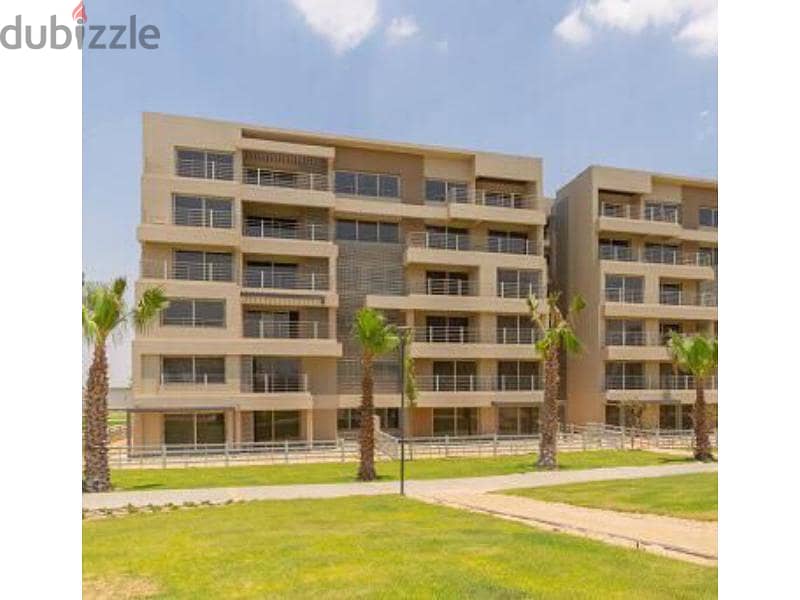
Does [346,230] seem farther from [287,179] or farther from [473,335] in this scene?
[473,335]

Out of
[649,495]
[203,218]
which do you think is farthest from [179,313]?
[649,495]

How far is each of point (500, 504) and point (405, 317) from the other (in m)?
15.2

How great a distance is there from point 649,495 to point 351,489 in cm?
585

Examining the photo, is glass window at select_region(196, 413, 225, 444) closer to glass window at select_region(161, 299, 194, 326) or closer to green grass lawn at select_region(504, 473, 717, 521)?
glass window at select_region(161, 299, 194, 326)

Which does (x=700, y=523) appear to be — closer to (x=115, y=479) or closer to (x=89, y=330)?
(x=89, y=330)

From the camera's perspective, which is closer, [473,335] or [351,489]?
[351,489]

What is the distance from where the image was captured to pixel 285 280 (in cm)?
2452

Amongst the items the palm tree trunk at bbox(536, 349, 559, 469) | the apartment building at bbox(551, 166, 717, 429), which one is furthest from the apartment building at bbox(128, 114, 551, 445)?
the palm tree trunk at bbox(536, 349, 559, 469)

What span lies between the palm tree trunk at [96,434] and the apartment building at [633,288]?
20.6 m

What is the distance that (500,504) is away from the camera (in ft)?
36.9

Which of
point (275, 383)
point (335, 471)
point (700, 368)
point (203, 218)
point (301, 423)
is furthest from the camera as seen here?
point (301, 423)

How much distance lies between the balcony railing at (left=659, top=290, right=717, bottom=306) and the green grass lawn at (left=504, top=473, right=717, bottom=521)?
54.1ft
